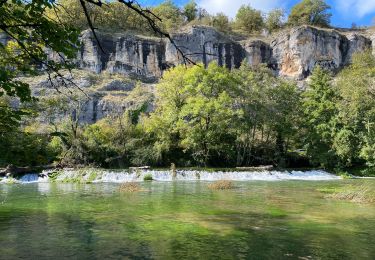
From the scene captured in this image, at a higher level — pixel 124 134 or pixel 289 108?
pixel 289 108

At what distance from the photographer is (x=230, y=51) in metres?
80.8

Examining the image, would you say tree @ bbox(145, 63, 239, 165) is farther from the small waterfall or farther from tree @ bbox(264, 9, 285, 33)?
tree @ bbox(264, 9, 285, 33)

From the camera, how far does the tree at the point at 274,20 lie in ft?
320

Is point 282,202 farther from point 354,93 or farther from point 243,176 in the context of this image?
point 354,93

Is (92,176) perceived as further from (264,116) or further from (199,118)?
(264,116)

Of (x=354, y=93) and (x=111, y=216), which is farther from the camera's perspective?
(x=354, y=93)

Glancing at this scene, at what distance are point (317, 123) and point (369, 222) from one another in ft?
103

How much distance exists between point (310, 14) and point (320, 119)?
62.5 metres

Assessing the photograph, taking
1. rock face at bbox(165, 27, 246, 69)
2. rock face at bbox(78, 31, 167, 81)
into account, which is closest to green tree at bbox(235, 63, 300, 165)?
rock face at bbox(78, 31, 167, 81)

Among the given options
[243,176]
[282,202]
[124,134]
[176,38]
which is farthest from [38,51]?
[176,38]

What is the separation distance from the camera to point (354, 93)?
39375 millimetres

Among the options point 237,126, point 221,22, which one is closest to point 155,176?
point 237,126

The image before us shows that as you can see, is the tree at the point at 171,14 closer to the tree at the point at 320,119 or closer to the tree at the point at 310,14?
the tree at the point at 310,14

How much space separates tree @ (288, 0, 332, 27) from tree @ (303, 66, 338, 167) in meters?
57.5
